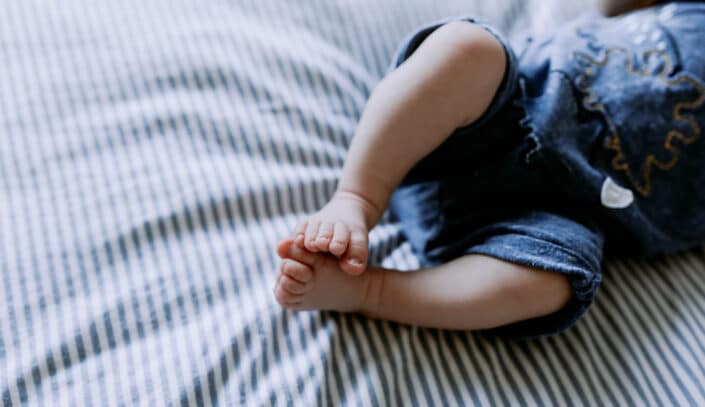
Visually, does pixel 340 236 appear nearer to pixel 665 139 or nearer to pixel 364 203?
pixel 364 203

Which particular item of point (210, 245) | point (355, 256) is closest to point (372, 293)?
point (355, 256)

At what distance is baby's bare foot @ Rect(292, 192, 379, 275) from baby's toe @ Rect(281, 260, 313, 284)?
0.02 m

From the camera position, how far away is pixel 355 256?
2.11ft

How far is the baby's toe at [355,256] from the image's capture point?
2.09 feet

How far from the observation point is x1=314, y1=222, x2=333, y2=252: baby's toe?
64cm

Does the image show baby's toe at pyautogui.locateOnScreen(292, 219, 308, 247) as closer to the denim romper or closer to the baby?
the baby

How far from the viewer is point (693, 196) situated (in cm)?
77

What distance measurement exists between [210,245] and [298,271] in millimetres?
137

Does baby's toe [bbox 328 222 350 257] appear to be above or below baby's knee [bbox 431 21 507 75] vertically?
below

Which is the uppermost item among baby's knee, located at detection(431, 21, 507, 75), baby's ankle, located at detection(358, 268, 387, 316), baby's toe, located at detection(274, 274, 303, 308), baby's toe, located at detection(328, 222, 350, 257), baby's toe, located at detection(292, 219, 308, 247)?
baby's knee, located at detection(431, 21, 507, 75)

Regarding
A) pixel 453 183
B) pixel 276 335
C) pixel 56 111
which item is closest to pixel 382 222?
pixel 453 183

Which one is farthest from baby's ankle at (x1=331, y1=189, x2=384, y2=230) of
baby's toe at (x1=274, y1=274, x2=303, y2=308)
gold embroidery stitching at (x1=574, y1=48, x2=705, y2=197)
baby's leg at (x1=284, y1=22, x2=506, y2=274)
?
gold embroidery stitching at (x1=574, y1=48, x2=705, y2=197)

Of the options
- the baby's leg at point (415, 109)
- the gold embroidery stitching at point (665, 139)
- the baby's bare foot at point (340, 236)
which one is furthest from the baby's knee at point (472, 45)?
the baby's bare foot at point (340, 236)

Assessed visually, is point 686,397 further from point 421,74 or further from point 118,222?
point 118,222
